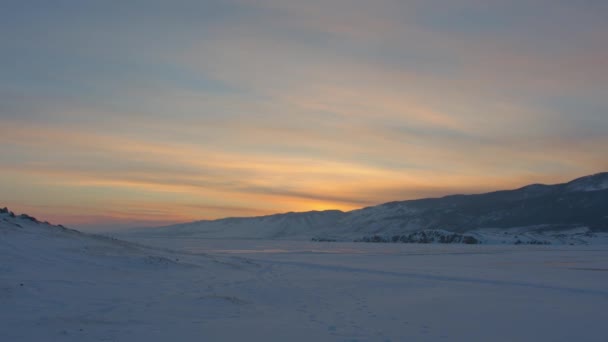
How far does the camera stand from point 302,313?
1647 cm

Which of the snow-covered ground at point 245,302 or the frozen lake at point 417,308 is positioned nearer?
the snow-covered ground at point 245,302

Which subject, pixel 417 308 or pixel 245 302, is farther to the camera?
pixel 417 308

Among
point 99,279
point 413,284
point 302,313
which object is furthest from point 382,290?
point 99,279

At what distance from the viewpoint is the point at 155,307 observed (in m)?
15.9

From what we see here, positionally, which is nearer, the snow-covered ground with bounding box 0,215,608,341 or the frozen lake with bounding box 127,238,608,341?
the snow-covered ground with bounding box 0,215,608,341

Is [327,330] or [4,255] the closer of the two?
[327,330]

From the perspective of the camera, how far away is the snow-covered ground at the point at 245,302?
42.9 ft

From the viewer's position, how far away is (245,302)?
18.1 metres

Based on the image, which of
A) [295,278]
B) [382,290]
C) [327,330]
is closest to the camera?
[327,330]

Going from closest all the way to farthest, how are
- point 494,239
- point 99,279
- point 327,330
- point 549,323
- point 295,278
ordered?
point 327,330
point 549,323
point 99,279
point 295,278
point 494,239

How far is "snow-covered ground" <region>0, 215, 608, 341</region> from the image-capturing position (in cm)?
1309

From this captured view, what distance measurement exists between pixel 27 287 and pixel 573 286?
23.6m

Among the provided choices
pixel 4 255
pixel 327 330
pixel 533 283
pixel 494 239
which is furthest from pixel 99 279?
pixel 494 239

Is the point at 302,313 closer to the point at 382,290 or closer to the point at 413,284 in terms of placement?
the point at 382,290
